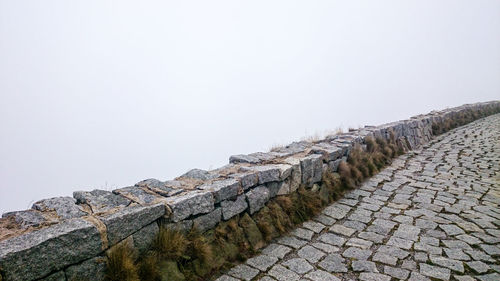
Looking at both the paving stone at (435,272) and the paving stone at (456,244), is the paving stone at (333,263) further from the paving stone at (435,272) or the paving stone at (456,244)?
the paving stone at (456,244)

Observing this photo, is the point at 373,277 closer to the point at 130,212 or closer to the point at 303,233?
the point at 303,233

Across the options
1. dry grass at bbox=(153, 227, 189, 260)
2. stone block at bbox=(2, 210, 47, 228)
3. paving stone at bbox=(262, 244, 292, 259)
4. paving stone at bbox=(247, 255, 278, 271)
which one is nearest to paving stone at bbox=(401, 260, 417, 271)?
paving stone at bbox=(262, 244, 292, 259)

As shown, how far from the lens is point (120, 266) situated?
108 inches

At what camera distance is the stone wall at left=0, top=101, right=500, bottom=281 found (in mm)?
2383

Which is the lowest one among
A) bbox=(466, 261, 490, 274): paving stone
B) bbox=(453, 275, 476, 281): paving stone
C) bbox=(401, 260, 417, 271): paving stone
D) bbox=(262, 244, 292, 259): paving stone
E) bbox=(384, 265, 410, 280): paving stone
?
bbox=(466, 261, 490, 274): paving stone

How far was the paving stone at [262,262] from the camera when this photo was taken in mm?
3760

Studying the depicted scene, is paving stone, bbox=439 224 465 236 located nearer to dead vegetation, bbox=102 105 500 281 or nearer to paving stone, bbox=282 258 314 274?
dead vegetation, bbox=102 105 500 281

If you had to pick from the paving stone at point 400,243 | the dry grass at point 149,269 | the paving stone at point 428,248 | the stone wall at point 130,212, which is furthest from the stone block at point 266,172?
the paving stone at point 428,248

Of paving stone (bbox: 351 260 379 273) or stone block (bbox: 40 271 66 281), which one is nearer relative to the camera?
stone block (bbox: 40 271 66 281)

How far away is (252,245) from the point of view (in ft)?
13.5

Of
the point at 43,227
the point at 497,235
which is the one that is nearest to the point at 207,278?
the point at 43,227

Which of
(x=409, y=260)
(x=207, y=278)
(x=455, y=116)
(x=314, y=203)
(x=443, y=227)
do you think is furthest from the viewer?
(x=455, y=116)

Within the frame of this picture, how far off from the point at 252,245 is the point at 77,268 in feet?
7.21

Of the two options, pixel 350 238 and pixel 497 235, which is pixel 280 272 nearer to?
pixel 350 238
